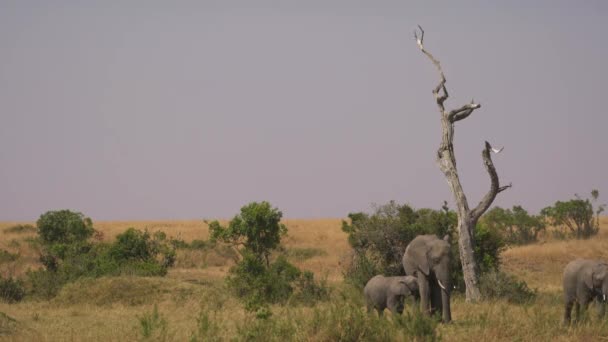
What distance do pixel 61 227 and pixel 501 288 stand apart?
2817 centimetres

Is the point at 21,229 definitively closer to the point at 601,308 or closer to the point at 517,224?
the point at 517,224

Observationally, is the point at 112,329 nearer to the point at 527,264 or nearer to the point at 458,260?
the point at 458,260

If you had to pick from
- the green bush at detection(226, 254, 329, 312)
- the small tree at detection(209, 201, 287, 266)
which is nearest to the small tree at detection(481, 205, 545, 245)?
the small tree at detection(209, 201, 287, 266)

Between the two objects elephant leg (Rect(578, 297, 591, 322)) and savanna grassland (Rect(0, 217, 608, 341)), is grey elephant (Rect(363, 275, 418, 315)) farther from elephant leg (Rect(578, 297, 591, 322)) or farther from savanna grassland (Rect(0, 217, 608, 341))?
elephant leg (Rect(578, 297, 591, 322))

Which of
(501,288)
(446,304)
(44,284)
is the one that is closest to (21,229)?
(44,284)

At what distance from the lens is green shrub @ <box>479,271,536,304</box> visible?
21234mm

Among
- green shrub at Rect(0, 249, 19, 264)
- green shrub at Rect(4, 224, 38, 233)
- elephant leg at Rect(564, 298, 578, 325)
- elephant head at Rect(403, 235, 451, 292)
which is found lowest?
elephant leg at Rect(564, 298, 578, 325)

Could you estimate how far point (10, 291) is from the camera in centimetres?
2361

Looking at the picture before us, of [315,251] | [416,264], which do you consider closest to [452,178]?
[416,264]

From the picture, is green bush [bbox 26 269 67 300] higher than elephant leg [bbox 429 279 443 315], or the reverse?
green bush [bbox 26 269 67 300]

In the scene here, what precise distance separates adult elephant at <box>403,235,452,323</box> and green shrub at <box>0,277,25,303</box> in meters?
13.0

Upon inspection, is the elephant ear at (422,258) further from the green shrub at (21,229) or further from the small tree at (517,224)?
the green shrub at (21,229)

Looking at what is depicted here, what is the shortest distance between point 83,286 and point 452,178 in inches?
411

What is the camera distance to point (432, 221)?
988 inches
